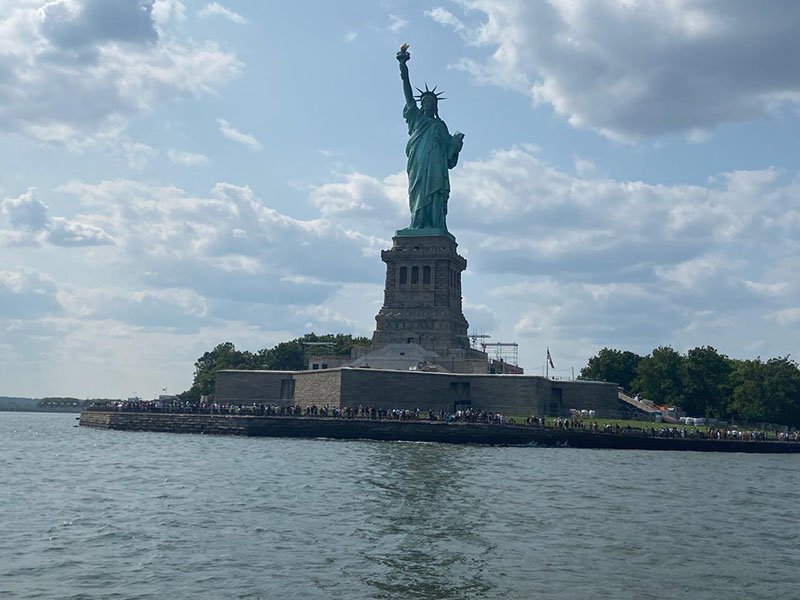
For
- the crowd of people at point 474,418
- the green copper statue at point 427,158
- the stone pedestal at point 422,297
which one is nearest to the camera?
the crowd of people at point 474,418

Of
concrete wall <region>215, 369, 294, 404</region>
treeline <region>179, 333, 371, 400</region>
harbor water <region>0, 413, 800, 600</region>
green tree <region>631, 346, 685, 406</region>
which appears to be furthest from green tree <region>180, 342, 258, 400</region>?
harbor water <region>0, 413, 800, 600</region>

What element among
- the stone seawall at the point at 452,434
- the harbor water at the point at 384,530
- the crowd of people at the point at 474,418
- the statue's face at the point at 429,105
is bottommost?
the harbor water at the point at 384,530

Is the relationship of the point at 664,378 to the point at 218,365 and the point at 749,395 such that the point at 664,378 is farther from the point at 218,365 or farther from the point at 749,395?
the point at 218,365

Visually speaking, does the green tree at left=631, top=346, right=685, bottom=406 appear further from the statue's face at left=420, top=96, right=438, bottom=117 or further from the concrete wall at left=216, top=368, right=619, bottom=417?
the statue's face at left=420, top=96, right=438, bottom=117

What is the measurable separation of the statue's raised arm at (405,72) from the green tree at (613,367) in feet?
134

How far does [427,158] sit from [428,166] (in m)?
0.80

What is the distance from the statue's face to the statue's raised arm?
1.02 m

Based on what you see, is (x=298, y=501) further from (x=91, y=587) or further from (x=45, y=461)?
(x=45, y=461)

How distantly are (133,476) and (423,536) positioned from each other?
17402mm

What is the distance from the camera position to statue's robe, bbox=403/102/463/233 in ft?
315

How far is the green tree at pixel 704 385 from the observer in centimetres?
9700

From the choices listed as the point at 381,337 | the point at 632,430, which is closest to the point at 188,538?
the point at 632,430

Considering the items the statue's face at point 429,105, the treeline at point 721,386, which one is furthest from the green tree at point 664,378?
the statue's face at point 429,105

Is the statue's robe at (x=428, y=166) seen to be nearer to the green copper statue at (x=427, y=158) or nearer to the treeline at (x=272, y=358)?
the green copper statue at (x=427, y=158)
